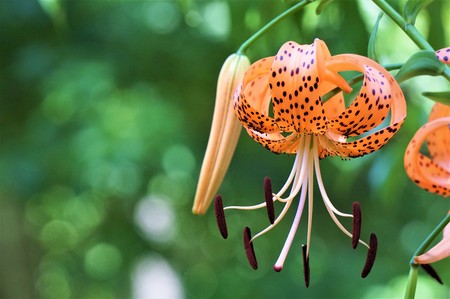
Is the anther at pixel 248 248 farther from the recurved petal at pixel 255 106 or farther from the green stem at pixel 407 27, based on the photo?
the green stem at pixel 407 27

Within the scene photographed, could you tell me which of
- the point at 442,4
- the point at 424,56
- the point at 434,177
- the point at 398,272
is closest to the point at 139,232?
the point at 398,272

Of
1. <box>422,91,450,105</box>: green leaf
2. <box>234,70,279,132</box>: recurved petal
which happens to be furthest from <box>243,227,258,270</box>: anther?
<box>422,91,450,105</box>: green leaf

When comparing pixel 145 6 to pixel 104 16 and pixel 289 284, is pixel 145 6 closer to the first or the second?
pixel 104 16

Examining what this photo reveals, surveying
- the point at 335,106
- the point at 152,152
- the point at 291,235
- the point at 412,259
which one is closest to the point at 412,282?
the point at 412,259

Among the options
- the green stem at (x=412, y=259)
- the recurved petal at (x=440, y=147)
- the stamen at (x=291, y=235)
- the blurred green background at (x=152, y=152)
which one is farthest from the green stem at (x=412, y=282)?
the blurred green background at (x=152, y=152)

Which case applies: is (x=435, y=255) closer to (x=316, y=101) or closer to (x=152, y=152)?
(x=316, y=101)

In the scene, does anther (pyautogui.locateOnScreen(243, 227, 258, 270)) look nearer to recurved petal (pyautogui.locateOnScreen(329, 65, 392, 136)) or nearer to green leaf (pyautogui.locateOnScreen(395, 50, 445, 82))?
recurved petal (pyautogui.locateOnScreen(329, 65, 392, 136))
